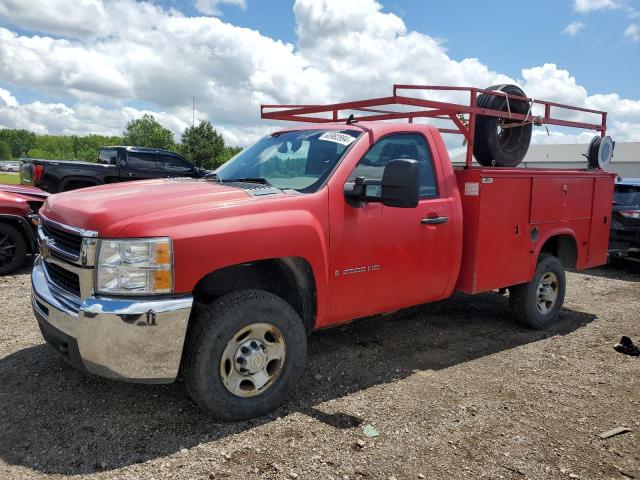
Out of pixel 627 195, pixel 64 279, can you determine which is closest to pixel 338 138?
pixel 64 279

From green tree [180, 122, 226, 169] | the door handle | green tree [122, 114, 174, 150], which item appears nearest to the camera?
the door handle

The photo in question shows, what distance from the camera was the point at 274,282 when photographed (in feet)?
12.3

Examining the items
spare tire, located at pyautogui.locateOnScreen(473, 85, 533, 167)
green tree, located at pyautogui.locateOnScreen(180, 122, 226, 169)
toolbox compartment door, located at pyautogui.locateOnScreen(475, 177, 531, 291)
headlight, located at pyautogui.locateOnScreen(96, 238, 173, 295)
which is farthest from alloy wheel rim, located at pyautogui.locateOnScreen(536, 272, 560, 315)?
green tree, located at pyautogui.locateOnScreen(180, 122, 226, 169)

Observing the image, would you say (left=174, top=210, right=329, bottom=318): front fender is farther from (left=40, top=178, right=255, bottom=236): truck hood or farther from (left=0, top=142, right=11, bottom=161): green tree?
(left=0, top=142, right=11, bottom=161): green tree

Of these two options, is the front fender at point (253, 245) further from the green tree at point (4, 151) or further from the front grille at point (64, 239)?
the green tree at point (4, 151)

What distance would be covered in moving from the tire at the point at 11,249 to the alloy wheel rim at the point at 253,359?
5305 mm

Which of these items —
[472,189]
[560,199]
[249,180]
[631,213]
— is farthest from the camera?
[631,213]

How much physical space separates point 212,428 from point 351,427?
0.87 meters

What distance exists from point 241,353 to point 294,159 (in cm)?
161

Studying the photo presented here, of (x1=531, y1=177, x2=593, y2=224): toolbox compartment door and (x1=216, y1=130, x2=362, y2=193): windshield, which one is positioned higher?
(x1=216, y1=130, x2=362, y2=193): windshield

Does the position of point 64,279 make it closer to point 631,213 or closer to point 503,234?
point 503,234

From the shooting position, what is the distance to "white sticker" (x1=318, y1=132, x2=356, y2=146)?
3951 millimetres

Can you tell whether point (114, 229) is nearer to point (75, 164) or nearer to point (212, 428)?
point (212, 428)

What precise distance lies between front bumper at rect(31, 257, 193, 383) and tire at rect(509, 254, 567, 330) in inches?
147
